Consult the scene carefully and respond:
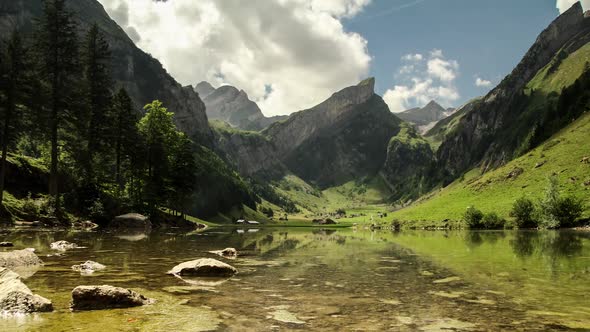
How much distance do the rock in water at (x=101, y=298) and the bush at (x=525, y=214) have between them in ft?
319

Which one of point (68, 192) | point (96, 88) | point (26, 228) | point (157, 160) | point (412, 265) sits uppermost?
point (96, 88)

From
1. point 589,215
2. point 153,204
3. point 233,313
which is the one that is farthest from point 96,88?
point 589,215

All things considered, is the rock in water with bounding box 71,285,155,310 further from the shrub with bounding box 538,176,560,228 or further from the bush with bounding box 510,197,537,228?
the bush with bounding box 510,197,537,228

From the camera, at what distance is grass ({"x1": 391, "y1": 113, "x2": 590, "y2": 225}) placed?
103750 mm

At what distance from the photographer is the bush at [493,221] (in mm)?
96188

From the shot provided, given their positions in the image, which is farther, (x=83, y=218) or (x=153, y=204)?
(x=153, y=204)

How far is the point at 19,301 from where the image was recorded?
35.3ft

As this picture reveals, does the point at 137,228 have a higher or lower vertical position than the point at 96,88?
lower

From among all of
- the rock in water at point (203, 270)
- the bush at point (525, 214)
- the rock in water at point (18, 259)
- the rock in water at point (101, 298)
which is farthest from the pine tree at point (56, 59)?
the bush at point (525, 214)

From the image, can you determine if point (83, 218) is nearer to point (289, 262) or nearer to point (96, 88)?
point (96, 88)

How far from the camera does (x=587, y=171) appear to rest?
3986 inches

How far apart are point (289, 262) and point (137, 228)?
35464 mm

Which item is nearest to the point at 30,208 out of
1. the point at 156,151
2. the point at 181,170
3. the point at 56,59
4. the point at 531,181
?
the point at 56,59

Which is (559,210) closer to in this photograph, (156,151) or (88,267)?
(156,151)
